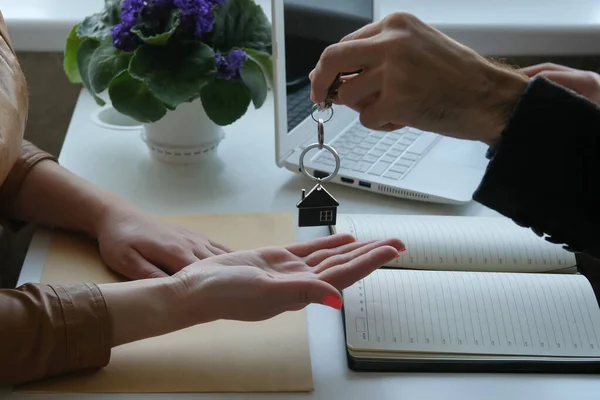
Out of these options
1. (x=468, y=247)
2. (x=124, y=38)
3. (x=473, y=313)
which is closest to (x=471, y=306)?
(x=473, y=313)

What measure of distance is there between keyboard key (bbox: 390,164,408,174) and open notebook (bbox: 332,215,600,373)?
175 millimetres

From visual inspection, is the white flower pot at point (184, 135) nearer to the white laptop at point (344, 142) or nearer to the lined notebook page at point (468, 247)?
the white laptop at point (344, 142)

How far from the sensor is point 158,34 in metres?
1.00

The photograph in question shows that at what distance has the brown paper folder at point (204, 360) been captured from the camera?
72 centimetres

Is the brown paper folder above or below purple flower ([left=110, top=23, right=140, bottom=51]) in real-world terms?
below

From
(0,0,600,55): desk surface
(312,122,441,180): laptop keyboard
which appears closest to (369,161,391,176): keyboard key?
(312,122,441,180): laptop keyboard

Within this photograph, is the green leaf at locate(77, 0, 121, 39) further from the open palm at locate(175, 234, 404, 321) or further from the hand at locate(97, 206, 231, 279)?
the open palm at locate(175, 234, 404, 321)

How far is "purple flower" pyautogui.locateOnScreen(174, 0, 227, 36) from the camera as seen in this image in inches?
38.9

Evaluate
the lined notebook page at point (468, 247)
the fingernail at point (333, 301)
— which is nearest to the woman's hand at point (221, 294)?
the fingernail at point (333, 301)

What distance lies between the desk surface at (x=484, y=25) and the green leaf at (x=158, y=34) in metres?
0.44

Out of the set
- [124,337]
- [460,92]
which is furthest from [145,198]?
[460,92]

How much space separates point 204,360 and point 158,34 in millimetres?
473

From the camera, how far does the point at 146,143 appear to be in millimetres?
1141

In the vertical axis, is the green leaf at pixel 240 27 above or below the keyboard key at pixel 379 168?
above
